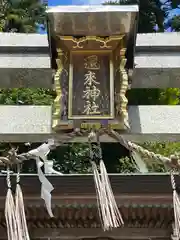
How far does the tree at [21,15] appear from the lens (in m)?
13.9

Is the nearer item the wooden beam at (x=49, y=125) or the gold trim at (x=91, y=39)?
the gold trim at (x=91, y=39)

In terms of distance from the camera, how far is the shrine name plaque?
395 centimetres

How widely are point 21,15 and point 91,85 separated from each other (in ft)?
35.4

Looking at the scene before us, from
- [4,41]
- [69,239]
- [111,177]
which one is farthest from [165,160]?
[4,41]

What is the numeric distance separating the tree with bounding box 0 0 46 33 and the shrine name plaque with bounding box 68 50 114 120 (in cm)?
946

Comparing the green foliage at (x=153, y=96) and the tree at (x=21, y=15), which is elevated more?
the tree at (x=21, y=15)

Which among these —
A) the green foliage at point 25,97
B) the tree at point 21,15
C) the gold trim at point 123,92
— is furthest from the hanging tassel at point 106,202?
the tree at point 21,15

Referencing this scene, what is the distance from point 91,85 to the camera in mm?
4039

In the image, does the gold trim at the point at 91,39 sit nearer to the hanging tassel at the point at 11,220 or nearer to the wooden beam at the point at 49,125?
the wooden beam at the point at 49,125

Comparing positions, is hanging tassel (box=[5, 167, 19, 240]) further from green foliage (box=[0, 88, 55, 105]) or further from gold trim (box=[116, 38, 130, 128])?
green foliage (box=[0, 88, 55, 105])

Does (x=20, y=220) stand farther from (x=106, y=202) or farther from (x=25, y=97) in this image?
(x=25, y=97)

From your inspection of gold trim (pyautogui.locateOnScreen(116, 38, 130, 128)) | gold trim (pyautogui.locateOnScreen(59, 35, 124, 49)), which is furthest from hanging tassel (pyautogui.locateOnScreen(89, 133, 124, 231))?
gold trim (pyautogui.locateOnScreen(59, 35, 124, 49))

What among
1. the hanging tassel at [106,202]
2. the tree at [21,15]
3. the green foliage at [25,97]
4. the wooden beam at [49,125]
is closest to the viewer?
the hanging tassel at [106,202]

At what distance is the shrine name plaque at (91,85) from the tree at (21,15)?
9461mm
